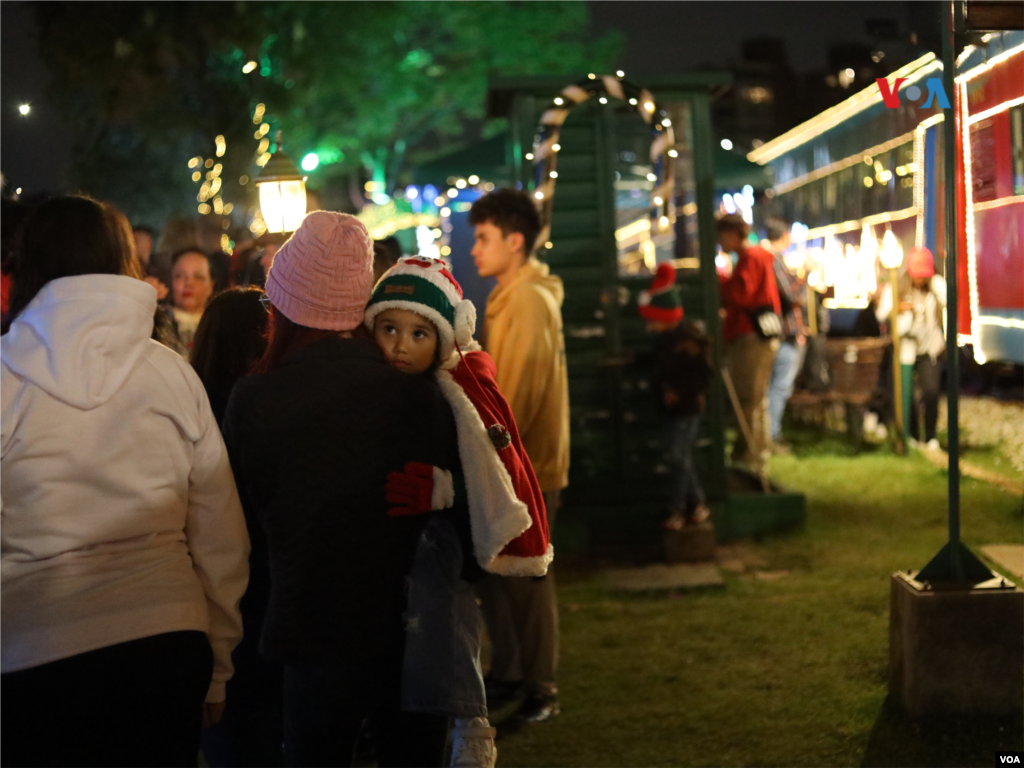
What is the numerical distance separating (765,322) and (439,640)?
7086 millimetres

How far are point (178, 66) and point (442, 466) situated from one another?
66.7ft

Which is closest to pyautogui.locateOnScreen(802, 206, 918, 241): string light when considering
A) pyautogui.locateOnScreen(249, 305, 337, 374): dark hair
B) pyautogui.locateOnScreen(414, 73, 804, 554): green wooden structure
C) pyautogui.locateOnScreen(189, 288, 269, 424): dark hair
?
pyautogui.locateOnScreen(414, 73, 804, 554): green wooden structure

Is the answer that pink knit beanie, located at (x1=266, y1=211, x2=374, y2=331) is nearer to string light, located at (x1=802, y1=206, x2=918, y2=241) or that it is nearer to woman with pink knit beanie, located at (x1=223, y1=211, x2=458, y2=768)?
woman with pink knit beanie, located at (x1=223, y1=211, x2=458, y2=768)

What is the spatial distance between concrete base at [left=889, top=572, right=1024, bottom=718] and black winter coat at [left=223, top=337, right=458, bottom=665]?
2.58 metres

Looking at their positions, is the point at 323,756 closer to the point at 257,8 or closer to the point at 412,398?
the point at 412,398

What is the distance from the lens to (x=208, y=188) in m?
21.4

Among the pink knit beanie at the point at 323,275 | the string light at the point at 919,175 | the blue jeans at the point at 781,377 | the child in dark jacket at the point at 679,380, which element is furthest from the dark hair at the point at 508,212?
the string light at the point at 919,175

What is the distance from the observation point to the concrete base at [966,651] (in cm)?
436

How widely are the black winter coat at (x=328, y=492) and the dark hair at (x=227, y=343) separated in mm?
687

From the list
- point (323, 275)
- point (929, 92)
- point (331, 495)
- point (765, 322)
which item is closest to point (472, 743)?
point (331, 495)

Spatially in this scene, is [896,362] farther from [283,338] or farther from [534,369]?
[283,338]

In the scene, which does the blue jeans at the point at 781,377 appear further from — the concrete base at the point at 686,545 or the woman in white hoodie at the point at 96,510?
the woman in white hoodie at the point at 96,510

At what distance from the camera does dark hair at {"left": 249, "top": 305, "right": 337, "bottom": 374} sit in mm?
2768

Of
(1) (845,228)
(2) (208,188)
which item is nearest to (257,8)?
(2) (208,188)
